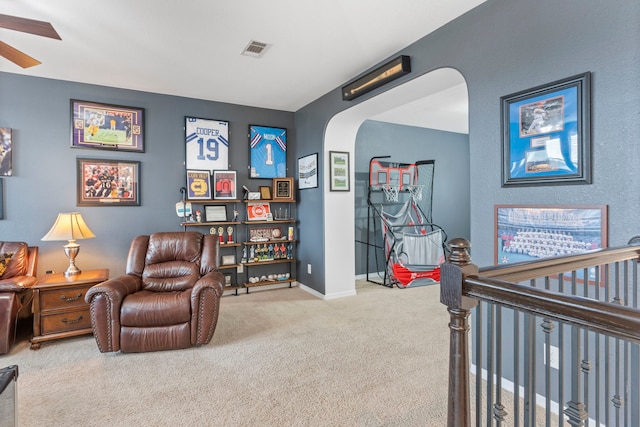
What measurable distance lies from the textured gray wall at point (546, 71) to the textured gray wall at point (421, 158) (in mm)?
2732

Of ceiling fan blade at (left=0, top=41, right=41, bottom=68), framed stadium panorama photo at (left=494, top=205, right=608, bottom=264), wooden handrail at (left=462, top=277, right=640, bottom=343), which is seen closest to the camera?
wooden handrail at (left=462, top=277, right=640, bottom=343)

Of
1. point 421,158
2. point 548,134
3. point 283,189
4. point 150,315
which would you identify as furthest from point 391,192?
point 150,315

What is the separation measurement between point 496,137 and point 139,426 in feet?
9.31

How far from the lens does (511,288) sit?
842mm

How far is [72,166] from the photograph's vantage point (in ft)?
12.2

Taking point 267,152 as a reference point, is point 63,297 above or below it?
below

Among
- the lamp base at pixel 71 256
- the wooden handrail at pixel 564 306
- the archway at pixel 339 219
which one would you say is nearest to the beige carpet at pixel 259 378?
the lamp base at pixel 71 256

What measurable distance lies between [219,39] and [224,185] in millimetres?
2062

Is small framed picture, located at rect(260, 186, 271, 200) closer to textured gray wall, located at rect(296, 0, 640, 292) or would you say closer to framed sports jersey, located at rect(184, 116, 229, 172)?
framed sports jersey, located at rect(184, 116, 229, 172)

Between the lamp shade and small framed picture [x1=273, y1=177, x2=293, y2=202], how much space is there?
2.29 m

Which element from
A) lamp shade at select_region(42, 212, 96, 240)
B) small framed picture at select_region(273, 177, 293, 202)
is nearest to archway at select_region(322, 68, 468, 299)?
small framed picture at select_region(273, 177, 293, 202)

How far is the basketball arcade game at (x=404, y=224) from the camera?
4.93 m

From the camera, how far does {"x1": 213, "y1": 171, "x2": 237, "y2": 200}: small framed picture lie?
14.5ft

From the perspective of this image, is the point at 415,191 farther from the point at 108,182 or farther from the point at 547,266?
the point at 547,266
